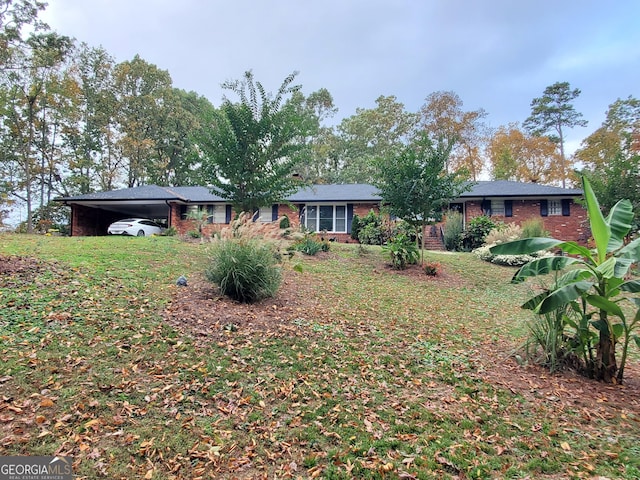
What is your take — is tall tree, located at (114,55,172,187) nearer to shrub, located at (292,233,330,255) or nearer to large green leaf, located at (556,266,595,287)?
shrub, located at (292,233,330,255)

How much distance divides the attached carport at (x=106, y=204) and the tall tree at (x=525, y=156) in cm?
2467

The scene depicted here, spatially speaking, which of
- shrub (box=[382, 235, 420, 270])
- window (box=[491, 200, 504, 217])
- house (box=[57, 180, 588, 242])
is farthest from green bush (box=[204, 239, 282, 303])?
window (box=[491, 200, 504, 217])

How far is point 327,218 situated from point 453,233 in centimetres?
687

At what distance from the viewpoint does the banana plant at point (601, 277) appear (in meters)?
3.27

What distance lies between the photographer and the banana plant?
327 centimetres

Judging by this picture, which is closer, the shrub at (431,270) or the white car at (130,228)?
the shrub at (431,270)

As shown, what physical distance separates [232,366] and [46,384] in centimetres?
151

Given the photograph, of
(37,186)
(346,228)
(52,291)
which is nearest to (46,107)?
(37,186)

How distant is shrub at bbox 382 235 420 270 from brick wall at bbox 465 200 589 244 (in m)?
9.42

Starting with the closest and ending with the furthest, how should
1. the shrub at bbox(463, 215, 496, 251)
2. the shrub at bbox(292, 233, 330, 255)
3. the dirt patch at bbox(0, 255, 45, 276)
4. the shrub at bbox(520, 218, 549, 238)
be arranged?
the dirt patch at bbox(0, 255, 45, 276) < the shrub at bbox(292, 233, 330, 255) < the shrub at bbox(520, 218, 549, 238) < the shrub at bbox(463, 215, 496, 251)

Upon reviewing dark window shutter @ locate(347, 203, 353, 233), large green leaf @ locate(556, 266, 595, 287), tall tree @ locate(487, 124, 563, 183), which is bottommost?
large green leaf @ locate(556, 266, 595, 287)

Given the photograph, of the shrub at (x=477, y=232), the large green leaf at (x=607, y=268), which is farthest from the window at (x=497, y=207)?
the large green leaf at (x=607, y=268)

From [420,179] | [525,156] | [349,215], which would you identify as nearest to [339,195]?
[349,215]

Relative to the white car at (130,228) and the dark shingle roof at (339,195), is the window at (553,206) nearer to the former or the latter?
the dark shingle roof at (339,195)
